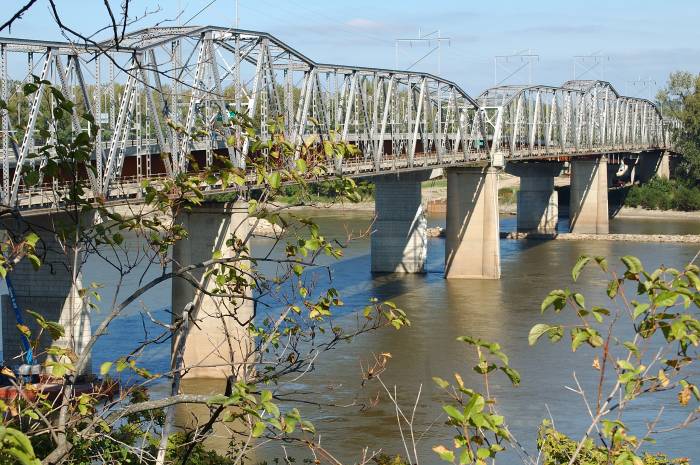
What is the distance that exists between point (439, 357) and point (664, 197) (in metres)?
68.8

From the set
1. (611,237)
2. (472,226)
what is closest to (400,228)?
(472,226)

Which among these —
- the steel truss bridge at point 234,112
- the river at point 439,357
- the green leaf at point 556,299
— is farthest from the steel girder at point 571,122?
the green leaf at point 556,299

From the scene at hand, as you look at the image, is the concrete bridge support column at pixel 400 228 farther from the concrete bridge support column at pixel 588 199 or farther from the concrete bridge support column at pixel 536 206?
the concrete bridge support column at pixel 588 199

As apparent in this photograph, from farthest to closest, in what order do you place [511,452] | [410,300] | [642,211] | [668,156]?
[668,156] < [642,211] < [410,300] < [511,452]

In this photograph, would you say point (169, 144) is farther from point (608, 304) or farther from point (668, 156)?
point (668, 156)

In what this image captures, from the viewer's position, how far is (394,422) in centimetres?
2814

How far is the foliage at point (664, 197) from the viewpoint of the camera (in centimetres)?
9975

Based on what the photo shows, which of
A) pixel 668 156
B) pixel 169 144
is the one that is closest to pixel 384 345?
pixel 169 144

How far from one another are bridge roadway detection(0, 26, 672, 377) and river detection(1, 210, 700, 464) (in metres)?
2.31

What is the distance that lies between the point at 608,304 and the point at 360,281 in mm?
13356

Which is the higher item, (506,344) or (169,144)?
(169,144)

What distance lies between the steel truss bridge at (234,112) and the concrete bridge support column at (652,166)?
22.2ft

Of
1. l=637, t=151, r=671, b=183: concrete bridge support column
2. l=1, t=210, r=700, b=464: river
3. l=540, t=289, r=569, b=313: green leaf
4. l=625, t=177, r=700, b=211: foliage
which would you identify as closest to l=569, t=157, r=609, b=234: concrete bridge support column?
l=625, t=177, r=700, b=211: foliage

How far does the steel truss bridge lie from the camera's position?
27203 mm
